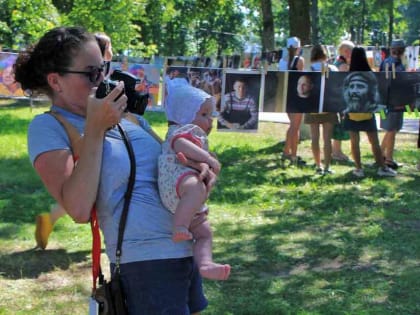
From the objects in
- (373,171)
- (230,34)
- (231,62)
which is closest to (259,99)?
(373,171)

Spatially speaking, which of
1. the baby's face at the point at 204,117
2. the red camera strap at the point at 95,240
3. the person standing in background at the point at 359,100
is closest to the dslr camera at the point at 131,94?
the baby's face at the point at 204,117

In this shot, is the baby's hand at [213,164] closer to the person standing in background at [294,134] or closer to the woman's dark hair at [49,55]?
the woman's dark hair at [49,55]

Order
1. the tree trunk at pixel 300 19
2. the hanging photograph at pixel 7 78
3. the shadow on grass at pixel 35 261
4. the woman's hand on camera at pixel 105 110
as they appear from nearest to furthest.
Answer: the woman's hand on camera at pixel 105 110, the shadow on grass at pixel 35 261, the tree trunk at pixel 300 19, the hanging photograph at pixel 7 78

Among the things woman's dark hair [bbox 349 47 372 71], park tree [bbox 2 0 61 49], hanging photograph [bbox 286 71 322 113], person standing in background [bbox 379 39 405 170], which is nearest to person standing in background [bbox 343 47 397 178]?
woman's dark hair [bbox 349 47 372 71]

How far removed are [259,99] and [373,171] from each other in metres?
1.76

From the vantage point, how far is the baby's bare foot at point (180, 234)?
2090 millimetres

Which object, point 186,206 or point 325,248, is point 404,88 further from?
point 186,206

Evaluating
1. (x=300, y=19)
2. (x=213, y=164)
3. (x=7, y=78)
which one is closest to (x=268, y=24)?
(x=300, y=19)

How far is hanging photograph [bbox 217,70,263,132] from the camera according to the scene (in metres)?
8.45

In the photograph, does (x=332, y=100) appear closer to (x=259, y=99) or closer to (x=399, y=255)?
(x=259, y=99)

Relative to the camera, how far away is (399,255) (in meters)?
5.12

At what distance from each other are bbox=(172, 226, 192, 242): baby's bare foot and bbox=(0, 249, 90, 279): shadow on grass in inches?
113

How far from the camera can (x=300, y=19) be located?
1189 cm

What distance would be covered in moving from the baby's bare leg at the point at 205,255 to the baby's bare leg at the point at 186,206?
0.39 feet
